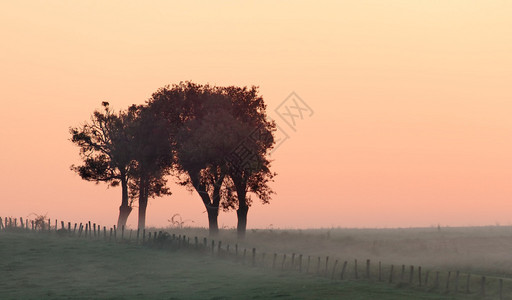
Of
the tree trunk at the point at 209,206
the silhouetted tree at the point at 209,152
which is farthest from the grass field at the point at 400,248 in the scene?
the silhouetted tree at the point at 209,152

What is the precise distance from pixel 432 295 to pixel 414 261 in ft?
64.3

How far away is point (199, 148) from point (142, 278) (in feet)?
89.2

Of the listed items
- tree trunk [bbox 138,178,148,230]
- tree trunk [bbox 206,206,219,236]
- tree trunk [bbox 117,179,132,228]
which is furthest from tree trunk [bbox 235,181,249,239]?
tree trunk [bbox 117,179,132,228]

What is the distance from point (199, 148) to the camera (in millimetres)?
75062

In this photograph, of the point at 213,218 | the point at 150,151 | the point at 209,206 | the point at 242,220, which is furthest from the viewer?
the point at 150,151

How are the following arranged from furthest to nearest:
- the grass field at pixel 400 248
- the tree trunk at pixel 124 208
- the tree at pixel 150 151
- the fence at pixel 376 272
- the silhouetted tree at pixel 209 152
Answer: the tree trunk at pixel 124 208 → the tree at pixel 150 151 → the silhouetted tree at pixel 209 152 → the grass field at pixel 400 248 → the fence at pixel 376 272

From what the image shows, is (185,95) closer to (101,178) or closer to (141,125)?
(141,125)

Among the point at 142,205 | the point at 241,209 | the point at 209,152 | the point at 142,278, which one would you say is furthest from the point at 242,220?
the point at 142,278

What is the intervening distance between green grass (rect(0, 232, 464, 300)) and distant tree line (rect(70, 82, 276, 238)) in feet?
49.0

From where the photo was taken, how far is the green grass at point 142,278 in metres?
41.2

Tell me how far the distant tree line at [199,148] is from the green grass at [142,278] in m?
14.9

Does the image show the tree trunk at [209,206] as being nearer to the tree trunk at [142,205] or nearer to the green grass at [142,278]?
the tree trunk at [142,205]

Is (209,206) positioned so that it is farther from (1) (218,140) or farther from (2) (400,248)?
(2) (400,248)

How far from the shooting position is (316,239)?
73250 millimetres
